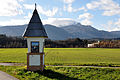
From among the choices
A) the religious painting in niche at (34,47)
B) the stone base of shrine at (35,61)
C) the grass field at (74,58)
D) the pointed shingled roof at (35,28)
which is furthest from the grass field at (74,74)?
the grass field at (74,58)

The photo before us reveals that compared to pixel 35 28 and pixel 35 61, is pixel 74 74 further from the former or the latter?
pixel 35 28

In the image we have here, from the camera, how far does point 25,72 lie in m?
15.4

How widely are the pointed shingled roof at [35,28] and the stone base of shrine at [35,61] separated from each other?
189 centimetres

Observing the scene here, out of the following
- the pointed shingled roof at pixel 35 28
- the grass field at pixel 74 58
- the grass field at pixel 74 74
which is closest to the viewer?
the grass field at pixel 74 74

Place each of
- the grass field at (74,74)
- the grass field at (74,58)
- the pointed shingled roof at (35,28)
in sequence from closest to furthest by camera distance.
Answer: the grass field at (74,74) < the pointed shingled roof at (35,28) < the grass field at (74,58)

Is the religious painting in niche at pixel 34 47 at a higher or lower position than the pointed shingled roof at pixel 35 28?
lower

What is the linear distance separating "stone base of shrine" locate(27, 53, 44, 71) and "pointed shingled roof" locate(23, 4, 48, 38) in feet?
6.21

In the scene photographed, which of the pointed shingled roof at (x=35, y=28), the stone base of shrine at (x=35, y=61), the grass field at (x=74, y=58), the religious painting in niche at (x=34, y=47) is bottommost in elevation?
the grass field at (x=74, y=58)

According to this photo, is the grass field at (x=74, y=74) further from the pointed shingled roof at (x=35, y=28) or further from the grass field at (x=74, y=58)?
the grass field at (x=74, y=58)

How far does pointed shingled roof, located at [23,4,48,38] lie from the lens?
52.4 feet

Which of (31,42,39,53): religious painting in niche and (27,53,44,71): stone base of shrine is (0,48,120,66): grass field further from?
(31,42,39,53): religious painting in niche

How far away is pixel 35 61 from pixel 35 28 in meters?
3.17

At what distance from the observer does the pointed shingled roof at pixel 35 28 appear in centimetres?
1597

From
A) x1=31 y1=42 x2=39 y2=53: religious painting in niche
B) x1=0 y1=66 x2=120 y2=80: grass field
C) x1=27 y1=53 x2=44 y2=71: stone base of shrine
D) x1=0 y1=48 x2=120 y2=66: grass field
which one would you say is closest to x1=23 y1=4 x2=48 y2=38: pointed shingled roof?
x1=31 y1=42 x2=39 y2=53: religious painting in niche
